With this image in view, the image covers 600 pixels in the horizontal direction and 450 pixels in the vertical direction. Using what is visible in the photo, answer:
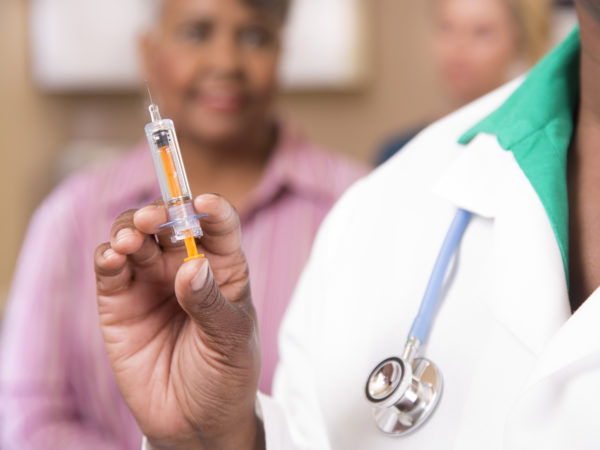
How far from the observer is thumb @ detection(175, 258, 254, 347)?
0.54 m

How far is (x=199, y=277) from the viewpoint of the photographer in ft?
1.76

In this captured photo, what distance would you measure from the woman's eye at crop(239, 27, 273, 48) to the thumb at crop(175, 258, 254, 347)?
2.31 ft

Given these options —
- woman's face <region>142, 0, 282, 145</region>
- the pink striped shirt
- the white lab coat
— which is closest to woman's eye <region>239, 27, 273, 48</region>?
woman's face <region>142, 0, 282, 145</region>

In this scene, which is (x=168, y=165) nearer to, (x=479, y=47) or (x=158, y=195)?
(x=158, y=195)

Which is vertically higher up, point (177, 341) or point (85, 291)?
point (85, 291)

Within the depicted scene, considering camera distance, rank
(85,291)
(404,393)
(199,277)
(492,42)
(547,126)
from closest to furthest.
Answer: (199,277)
(404,393)
(547,126)
(85,291)
(492,42)

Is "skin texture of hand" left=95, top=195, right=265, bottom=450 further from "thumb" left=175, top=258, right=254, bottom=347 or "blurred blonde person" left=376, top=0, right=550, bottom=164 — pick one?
"blurred blonde person" left=376, top=0, right=550, bottom=164

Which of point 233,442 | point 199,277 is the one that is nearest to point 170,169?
point 199,277

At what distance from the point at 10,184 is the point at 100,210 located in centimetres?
126

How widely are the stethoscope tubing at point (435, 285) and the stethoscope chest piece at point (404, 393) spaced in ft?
0.09

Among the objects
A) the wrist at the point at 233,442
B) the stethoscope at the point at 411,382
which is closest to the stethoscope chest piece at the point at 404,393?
the stethoscope at the point at 411,382

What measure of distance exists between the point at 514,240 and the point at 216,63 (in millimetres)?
679

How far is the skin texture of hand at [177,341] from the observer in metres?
0.60

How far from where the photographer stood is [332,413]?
2.51 ft
